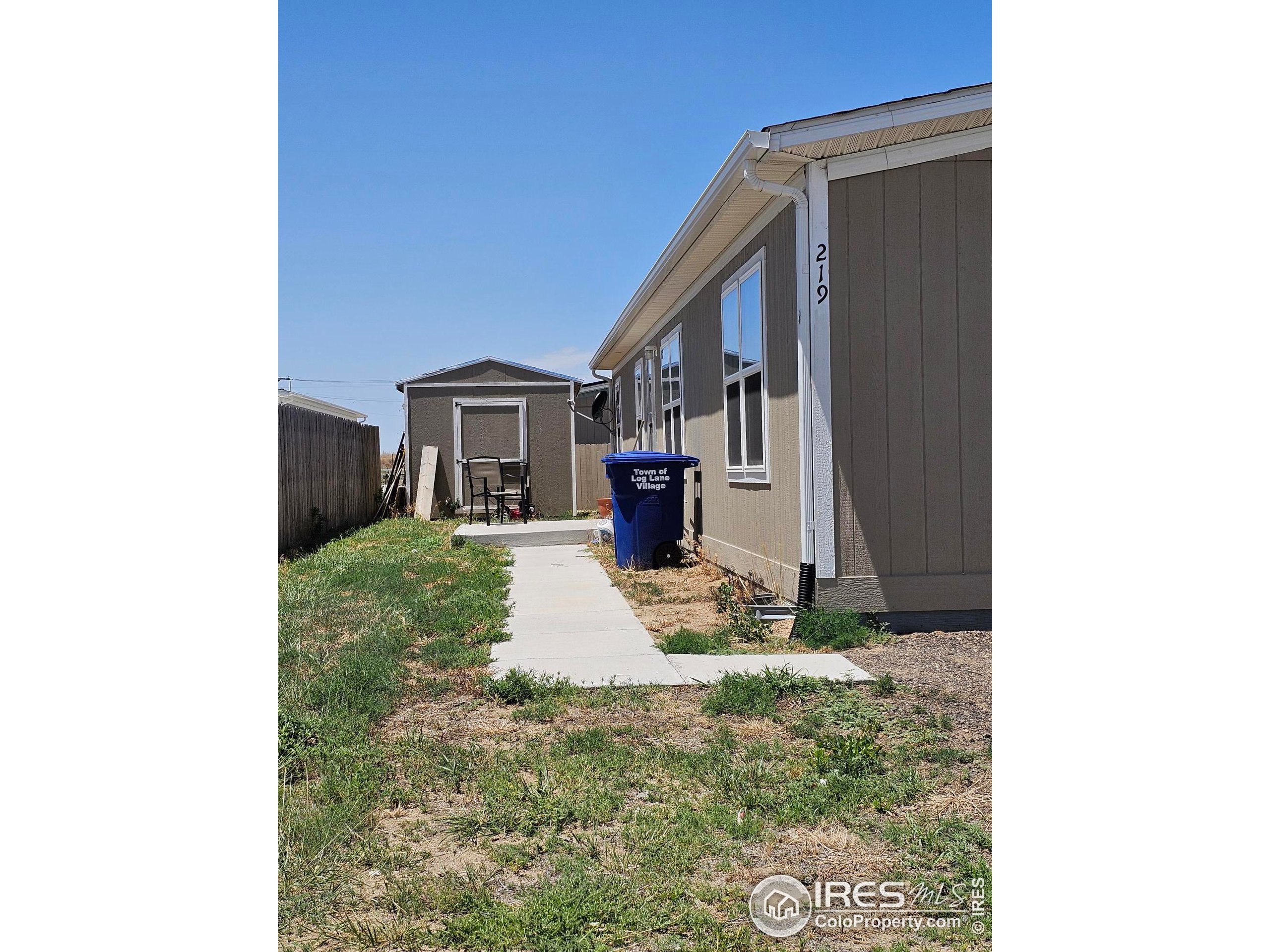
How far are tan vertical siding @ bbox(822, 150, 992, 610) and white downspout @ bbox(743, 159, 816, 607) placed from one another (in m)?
0.15

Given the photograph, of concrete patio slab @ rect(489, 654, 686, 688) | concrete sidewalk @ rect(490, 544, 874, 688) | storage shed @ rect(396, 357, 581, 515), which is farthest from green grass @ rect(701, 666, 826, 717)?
storage shed @ rect(396, 357, 581, 515)

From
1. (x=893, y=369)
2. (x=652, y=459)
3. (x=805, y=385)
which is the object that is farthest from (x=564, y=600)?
(x=893, y=369)

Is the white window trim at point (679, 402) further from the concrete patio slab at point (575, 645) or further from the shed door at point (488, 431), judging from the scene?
the shed door at point (488, 431)

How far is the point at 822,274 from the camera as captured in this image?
17.8 feet

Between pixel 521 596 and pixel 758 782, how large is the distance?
14.0ft

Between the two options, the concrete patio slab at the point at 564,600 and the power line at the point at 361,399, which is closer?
the concrete patio slab at the point at 564,600

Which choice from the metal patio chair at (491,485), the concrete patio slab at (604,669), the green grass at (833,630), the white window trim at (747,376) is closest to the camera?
the concrete patio slab at (604,669)

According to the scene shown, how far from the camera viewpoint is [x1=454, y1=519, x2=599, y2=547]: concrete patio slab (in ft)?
37.2

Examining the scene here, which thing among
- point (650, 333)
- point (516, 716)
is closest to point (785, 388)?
point (516, 716)

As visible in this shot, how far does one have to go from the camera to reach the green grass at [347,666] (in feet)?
8.41

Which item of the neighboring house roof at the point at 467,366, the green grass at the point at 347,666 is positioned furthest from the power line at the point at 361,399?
the green grass at the point at 347,666

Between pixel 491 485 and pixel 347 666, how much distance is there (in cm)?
1290

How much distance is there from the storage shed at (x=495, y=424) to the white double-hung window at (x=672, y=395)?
6169mm
